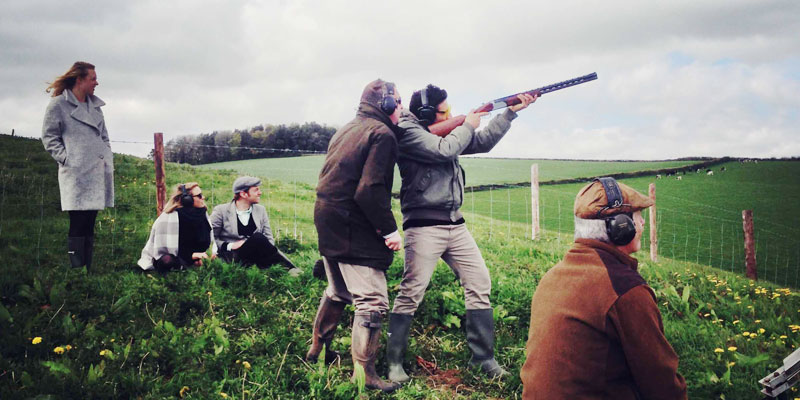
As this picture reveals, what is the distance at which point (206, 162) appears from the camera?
90.9 ft

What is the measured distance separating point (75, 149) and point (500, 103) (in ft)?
15.8

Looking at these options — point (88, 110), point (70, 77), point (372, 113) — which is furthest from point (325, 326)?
point (70, 77)

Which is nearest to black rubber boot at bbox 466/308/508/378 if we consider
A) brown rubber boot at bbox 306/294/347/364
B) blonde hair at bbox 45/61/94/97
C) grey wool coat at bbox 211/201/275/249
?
brown rubber boot at bbox 306/294/347/364

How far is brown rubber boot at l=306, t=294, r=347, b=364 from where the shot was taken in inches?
164

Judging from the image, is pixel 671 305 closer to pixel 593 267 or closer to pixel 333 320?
pixel 333 320

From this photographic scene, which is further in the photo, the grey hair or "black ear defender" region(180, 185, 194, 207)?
"black ear defender" region(180, 185, 194, 207)

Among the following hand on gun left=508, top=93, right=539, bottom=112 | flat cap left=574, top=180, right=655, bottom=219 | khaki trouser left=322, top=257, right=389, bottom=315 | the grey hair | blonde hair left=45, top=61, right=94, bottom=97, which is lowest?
A: khaki trouser left=322, top=257, right=389, bottom=315

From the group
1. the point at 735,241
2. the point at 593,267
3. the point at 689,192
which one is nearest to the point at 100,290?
the point at 593,267

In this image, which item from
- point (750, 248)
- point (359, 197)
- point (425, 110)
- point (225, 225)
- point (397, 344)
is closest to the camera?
point (359, 197)

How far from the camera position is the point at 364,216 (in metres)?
3.86

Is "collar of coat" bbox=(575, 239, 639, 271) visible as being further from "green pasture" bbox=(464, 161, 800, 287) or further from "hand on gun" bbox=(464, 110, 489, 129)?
"green pasture" bbox=(464, 161, 800, 287)

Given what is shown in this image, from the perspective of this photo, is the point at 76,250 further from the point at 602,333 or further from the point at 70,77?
the point at 602,333

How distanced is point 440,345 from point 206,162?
83.7 ft

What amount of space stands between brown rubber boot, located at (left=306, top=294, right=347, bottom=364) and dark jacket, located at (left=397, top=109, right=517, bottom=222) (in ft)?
3.13
